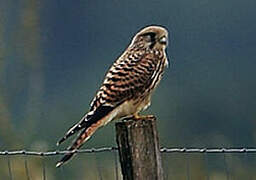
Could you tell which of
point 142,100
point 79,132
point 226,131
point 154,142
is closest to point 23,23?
point 226,131

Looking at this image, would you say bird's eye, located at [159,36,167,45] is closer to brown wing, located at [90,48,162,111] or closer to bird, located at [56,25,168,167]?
bird, located at [56,25,168,167]

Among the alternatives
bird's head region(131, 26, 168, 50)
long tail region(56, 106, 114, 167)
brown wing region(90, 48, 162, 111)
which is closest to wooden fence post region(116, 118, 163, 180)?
long tail region(56, 106, 114, 167)

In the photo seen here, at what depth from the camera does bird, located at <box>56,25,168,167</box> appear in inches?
189

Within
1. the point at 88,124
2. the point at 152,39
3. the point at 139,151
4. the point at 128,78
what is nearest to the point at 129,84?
the point at 128,78

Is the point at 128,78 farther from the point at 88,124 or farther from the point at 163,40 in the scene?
the point at 163,40

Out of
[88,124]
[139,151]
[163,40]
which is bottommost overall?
[139,151]

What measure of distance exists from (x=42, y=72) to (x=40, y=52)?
0.48 feet

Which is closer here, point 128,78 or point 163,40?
point 128,78

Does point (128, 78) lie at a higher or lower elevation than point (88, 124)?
higher

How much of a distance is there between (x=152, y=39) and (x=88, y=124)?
1045 mm

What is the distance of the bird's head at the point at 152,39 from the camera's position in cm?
557

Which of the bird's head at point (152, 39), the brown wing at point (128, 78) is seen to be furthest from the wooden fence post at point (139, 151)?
the bird's head at point (152, 39)

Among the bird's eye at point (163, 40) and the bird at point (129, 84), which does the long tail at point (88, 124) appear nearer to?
the bird at point (129, 84)

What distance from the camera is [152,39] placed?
18.4 ft
